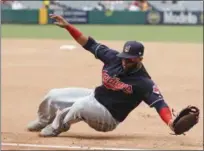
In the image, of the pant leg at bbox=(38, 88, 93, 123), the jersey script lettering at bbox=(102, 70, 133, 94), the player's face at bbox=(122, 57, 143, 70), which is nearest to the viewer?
the player's face at bbox=(122, 57, 143, 70)

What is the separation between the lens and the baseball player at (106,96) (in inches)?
271

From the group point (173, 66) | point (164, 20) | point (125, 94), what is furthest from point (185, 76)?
point (164, 20)

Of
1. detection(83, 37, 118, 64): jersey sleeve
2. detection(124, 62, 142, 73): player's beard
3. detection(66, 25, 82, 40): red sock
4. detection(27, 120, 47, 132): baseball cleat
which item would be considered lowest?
detection(27, 120, 47, 132): baseball cleat

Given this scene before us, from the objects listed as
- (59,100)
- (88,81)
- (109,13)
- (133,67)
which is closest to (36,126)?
(59,100)

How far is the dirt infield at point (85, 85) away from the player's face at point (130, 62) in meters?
0.95

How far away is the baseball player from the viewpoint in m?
6.87

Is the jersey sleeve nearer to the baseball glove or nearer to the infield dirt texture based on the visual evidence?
the infield dirt texture

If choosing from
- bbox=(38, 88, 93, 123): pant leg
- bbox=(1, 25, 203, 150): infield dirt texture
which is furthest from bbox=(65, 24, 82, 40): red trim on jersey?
bbox=(1, 25, 203, 150): infield dirt texture

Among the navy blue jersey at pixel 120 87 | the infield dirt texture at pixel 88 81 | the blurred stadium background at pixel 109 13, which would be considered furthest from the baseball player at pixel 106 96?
the blurred stadium background at pixel 109 13

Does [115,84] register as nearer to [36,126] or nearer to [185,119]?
[185,119]

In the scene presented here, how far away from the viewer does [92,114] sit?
743 cm

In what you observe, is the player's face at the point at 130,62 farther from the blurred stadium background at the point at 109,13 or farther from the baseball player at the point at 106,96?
the blurred stadium background at the point at 109,13

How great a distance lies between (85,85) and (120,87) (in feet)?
19.7

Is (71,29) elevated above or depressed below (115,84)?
above
